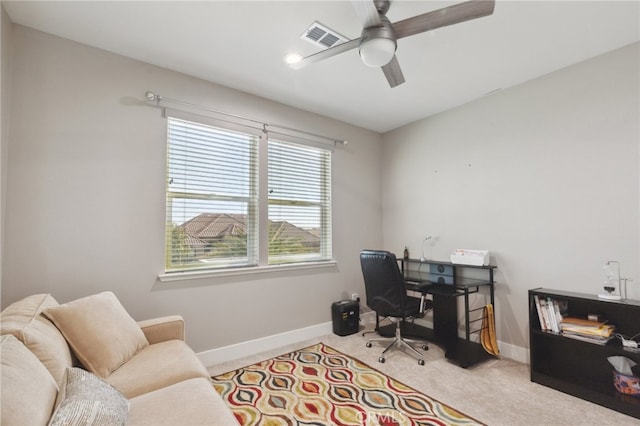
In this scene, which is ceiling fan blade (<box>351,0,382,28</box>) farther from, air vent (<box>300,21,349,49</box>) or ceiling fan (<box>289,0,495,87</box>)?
air vent (<box>300,21,349,49</box>)

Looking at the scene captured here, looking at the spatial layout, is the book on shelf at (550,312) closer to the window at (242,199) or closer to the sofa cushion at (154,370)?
the window at (242,199)

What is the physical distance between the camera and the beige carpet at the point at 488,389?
196 cm

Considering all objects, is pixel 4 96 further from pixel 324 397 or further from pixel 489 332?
pixel 489 332

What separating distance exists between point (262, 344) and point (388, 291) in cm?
142

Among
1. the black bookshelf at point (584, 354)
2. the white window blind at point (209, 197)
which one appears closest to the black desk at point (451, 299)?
the black bookshelf at point (584, 354)

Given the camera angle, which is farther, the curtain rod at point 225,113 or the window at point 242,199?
the window at point 242,199

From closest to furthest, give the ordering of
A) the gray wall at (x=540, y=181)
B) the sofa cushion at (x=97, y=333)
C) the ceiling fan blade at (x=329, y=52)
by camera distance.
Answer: the sofa cushion at (x=97, y=333)
the ceiling fan blade at (x=329, y=52)
the gray wall at (x=540, y=181)

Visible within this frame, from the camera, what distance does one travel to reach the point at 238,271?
115 inches

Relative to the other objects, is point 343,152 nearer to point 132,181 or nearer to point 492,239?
point 492,239

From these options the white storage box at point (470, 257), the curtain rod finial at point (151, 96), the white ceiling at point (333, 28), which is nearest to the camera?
the white ceiling at point (333, 28)

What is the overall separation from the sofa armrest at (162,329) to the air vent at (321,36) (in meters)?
2.34

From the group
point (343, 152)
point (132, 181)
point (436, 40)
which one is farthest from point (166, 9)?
point (343, 152)

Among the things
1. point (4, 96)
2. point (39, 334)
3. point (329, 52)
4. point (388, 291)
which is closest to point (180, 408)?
point (39, 334)

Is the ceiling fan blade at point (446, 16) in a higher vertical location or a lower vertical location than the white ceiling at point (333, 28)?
lower
